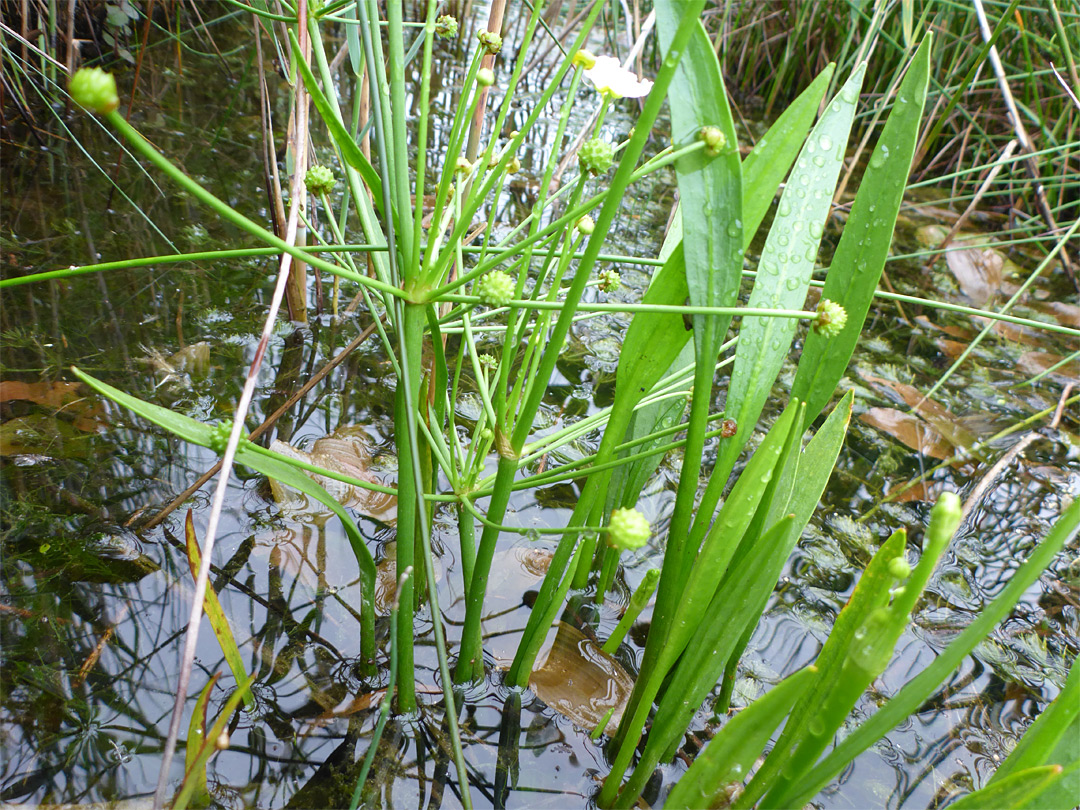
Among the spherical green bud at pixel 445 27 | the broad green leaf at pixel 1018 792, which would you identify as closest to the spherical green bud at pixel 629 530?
the broad green leaf at pixel 1018 792

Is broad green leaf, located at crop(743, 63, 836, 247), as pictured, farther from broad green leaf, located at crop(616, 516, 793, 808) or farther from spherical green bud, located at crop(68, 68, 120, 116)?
spherical green bud, located at crop(68, 68, 120, 116)

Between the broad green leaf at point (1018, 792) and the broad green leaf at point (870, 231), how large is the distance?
41cm

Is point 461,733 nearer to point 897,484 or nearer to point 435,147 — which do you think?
point 897,484

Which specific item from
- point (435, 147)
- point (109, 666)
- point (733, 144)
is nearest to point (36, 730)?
point (109, 666)

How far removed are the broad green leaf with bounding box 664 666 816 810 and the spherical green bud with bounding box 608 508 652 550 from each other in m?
0.17

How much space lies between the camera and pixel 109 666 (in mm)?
913

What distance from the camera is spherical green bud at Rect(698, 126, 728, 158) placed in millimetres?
678

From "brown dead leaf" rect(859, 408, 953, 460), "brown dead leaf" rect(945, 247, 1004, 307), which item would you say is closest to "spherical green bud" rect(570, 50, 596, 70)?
"brown dead leaf" rect(859, 408, 953, 460)

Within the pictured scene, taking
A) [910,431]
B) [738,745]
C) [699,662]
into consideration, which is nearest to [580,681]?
[699,662]

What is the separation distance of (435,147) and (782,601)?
2122 millimetres

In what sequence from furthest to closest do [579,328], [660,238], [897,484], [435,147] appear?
[435,147] < [660,238] < [579,328] < [897,484]

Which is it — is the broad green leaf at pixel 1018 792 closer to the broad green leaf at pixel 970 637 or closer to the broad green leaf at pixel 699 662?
the broad green leaf at pixel 970 637

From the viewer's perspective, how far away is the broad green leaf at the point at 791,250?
872 millimetres

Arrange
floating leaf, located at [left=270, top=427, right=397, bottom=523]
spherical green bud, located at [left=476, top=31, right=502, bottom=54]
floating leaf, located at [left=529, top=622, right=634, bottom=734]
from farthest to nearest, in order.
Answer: floating leaf, located at [left=270, top=427, right=397, bottom=523] → floating leaf, located at [left=529, top=622, right=634, bottom=734] → spherical green bud, located at [left=476, top=31, right=502, bottom=54]
